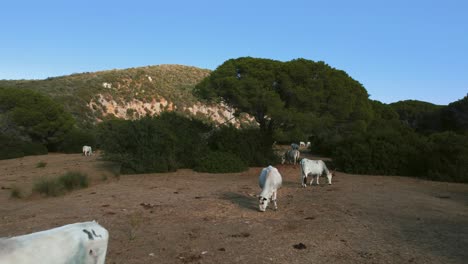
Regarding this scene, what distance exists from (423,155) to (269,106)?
9.47 metres

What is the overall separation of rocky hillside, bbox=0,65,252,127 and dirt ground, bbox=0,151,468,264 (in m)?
37.6

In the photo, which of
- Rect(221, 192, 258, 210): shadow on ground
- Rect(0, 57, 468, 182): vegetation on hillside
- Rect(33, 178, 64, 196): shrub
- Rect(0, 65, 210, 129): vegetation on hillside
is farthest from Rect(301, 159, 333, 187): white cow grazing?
Rect(0, 65, 210, 129): vegetation on hillside

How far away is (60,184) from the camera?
45.3ft

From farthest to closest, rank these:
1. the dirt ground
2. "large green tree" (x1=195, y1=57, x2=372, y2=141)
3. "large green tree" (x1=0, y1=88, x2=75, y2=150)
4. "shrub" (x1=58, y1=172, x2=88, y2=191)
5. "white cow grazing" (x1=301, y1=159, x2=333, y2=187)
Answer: "large green tree" (x1=0, y1=88, x2=75, y2=150) → "large green tree" (x1=195, y1=57, x2=372, y2=141) → "white cow grazing" (x1=301, y1=159, x2=333, y2=187) → "shrub" (x1=58, y1=172, x2=88, y2=191) → the dirt ground

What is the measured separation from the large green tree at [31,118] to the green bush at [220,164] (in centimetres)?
2177

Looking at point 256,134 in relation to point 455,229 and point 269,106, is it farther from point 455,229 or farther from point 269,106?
point 455,229

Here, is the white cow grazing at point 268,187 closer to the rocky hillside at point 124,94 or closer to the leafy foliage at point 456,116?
the leafy foliage at point 456,116

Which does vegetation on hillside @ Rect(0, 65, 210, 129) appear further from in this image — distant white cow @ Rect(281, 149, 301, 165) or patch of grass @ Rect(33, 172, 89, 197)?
patch of grass @ Rect(33, 172, 89, 197)

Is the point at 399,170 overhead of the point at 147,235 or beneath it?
overhead

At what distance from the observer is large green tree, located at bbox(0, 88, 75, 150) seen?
110ft

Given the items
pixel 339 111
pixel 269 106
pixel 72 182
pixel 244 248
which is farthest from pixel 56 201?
pixel 339 111

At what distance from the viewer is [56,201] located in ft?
39.2

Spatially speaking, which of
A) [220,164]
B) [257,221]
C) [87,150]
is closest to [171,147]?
[220,164]

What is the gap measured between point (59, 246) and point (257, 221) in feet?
19.9
